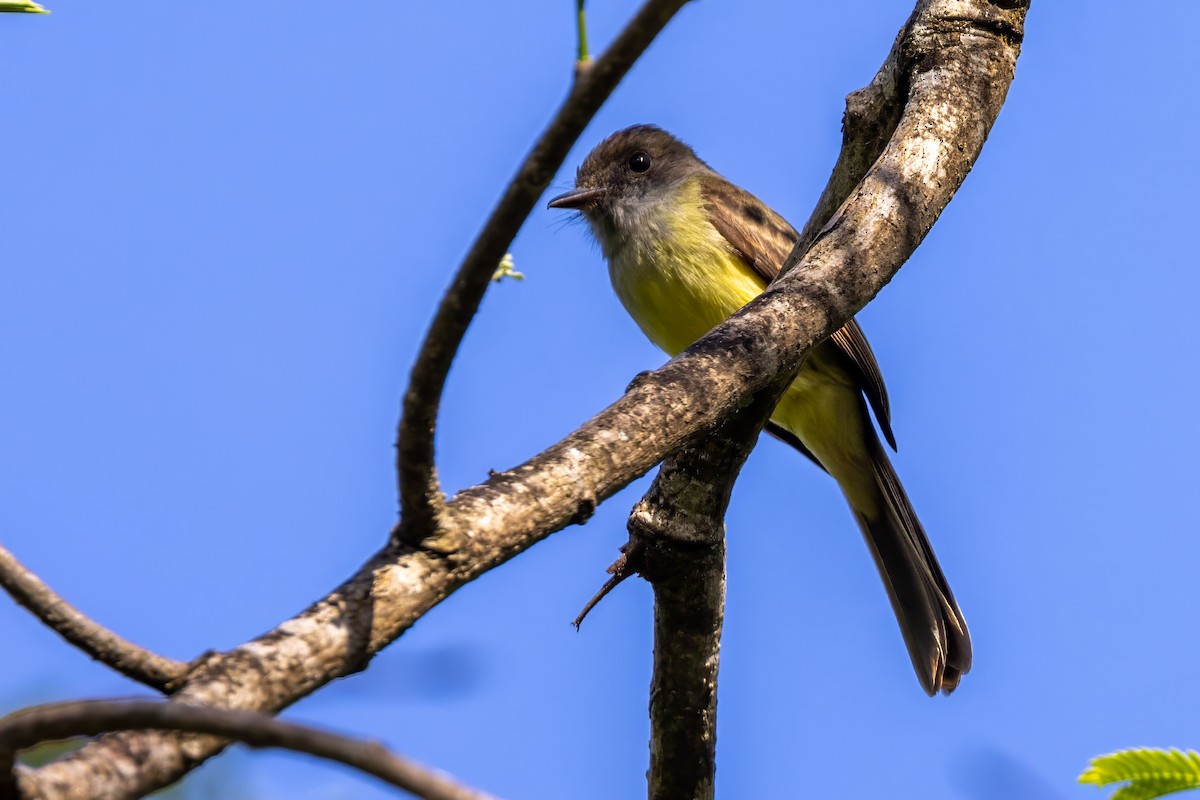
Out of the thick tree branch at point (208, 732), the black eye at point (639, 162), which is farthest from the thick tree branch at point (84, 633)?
the black eye at point (639, 162)

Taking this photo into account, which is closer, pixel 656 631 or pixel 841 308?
pixel 841 308

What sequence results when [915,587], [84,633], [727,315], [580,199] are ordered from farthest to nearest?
[580,199], [727,315], [915,587], [84,633]

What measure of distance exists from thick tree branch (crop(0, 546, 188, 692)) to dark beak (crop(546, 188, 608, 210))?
524 cm

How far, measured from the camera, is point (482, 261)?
218 centimetres

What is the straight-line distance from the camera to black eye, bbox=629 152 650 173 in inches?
287

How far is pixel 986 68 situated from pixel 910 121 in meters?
0.42

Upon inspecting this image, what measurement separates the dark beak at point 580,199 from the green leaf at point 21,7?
4865 millimetres

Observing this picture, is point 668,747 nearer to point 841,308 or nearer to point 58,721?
point 841,308

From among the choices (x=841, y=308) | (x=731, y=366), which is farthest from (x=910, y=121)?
(x=731, y=366)

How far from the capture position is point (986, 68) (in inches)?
167

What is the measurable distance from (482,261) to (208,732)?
90cm

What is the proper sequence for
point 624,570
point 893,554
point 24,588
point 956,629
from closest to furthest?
point 24,588
point 624,570
point 956,629
point 893,554

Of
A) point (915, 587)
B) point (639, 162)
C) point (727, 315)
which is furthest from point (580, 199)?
point (915, 587)

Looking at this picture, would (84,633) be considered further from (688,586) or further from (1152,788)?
(688,586)
